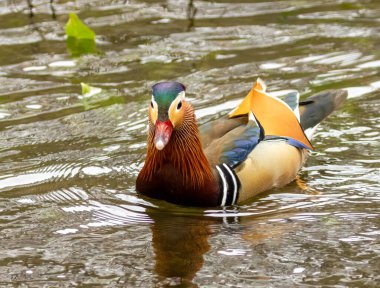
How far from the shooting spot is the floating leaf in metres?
9.46

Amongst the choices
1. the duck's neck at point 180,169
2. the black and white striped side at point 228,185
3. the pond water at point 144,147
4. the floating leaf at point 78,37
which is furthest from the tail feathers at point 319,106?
the floating leaf at point 78,37

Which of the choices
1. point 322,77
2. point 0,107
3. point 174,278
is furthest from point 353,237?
point 0,107

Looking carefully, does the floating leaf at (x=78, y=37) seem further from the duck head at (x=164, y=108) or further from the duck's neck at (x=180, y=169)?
the duck head at (x=164, y=108)

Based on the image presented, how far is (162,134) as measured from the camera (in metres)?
6.04

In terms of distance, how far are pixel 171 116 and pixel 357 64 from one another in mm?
3123

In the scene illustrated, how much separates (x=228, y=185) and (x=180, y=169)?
32 centimetres

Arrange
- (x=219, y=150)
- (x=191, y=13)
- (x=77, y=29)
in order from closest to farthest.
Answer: (x=219, y=150)
(x=77, y=29)
(x=191, y=13)

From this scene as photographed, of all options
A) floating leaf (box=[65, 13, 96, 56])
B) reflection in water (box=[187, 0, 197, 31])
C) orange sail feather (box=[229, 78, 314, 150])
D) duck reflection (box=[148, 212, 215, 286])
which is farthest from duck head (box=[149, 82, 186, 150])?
reflection in water (box=[187, 0, 197, 31])

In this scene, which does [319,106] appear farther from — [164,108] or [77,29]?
[77,29]

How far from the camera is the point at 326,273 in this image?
5195 millimetres

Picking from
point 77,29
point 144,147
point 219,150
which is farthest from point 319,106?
point 77,29

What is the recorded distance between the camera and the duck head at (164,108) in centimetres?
600

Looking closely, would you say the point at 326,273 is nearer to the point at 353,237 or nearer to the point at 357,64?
the point at 353,237

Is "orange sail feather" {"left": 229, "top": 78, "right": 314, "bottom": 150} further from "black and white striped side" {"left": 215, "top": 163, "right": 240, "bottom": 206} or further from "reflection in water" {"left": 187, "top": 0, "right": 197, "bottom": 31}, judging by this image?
"reflection in water" {"left": 187, "top": 0, "right": 197, "bottom": 31}
